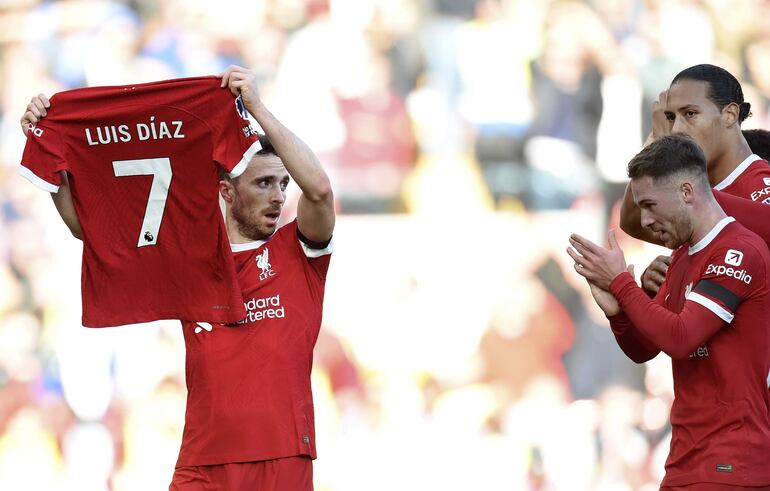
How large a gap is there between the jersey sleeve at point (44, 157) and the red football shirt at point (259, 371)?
58 centimetres

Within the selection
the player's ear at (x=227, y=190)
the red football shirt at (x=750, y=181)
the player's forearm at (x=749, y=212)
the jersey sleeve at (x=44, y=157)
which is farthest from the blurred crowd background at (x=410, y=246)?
the player's forearm at (x=749, y=212)

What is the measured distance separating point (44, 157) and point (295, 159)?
0.77 metres

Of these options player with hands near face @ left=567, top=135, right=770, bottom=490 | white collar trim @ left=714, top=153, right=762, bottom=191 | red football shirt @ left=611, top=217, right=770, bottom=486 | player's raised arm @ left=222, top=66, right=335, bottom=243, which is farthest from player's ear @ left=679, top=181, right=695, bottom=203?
player's raised arm @ left=222, top=66, right=335, bottom=243

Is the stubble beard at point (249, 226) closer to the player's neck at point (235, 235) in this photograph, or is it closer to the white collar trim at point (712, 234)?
the player's neck at point (235, 235)

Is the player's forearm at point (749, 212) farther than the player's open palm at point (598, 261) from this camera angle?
Yes

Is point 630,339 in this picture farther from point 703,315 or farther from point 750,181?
point 750,181

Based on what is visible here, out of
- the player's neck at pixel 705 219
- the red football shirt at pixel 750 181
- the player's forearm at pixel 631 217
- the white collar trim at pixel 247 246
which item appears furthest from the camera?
the player's forearm at pixel 631 217

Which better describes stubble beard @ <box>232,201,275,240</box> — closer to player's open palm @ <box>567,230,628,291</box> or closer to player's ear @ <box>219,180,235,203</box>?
player's ear @ <box>219,180,235,203</box>

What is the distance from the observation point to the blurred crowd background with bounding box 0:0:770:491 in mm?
5285

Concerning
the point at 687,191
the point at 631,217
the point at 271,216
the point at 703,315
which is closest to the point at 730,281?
the point at 703,315

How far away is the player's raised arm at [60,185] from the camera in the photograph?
10.1ft

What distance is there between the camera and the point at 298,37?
18.0 feet

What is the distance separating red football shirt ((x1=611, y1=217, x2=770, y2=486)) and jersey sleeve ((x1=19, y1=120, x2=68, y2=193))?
1.62 meters

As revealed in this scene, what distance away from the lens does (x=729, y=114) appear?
2973 mm
